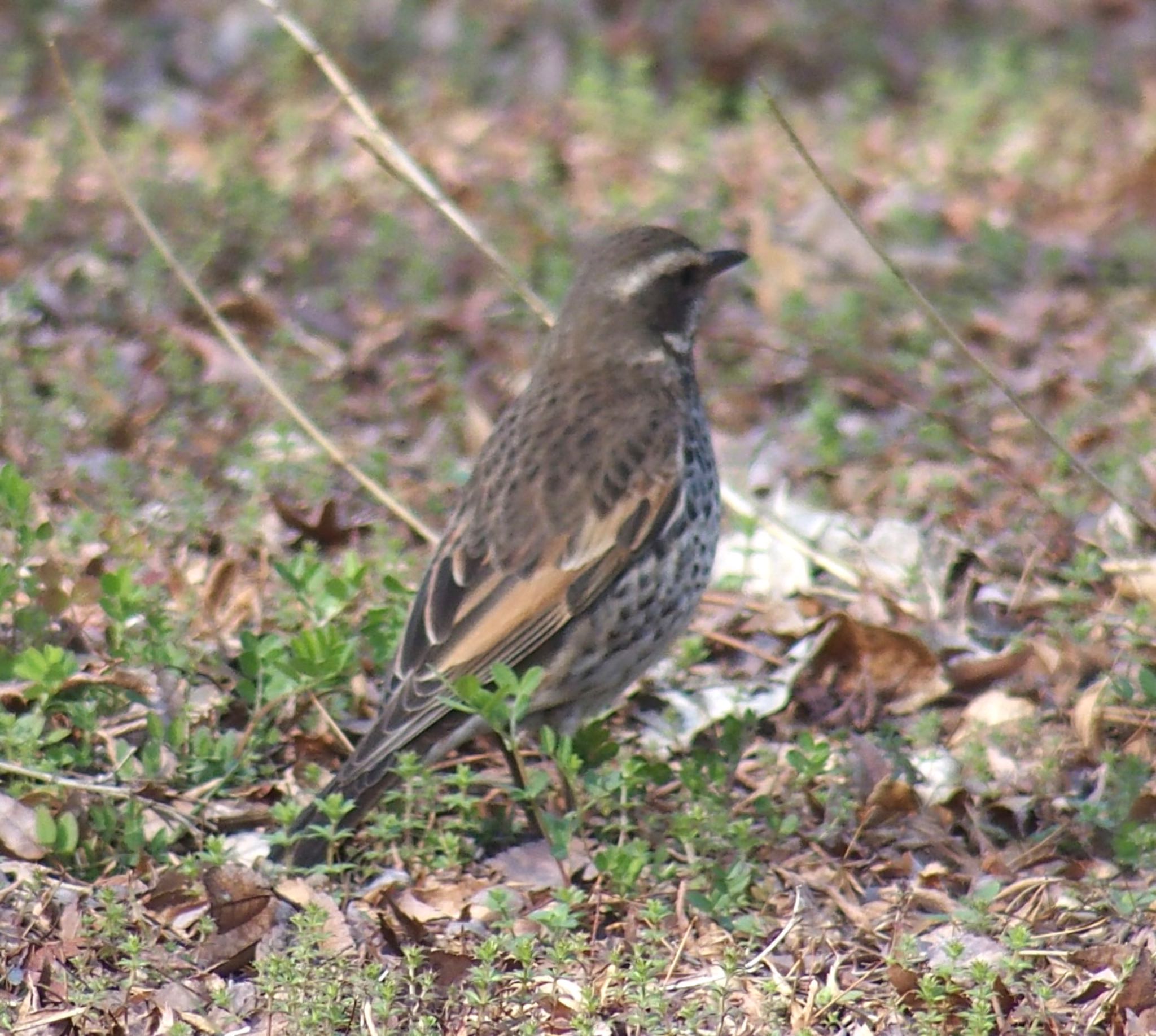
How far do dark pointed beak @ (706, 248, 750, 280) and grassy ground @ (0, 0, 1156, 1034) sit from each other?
463 mm

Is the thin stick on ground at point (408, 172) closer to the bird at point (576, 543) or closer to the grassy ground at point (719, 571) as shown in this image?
the bird at point (576, 543)

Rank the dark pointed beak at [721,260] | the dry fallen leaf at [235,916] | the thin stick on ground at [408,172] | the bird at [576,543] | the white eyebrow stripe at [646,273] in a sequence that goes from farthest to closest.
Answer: the thin stick on ground at [408,172], the dark pointed beak at [721,260], the white eyebrow stripe at [646,273], the bird at [576,543], the dry fallen leaf at [235,916]

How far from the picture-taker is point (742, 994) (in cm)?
509

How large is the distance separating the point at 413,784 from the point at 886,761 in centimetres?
158

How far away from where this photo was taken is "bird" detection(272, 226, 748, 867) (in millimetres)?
5824

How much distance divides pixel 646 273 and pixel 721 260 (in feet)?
1.04

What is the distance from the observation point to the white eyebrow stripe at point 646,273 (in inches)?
272

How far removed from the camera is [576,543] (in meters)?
6.21

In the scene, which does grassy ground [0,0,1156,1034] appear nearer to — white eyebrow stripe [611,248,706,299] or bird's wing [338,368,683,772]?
bird's wing [338,368,683,772]

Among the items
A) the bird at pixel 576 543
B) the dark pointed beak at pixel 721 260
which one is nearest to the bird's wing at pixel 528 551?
the bird at pixel 576 543

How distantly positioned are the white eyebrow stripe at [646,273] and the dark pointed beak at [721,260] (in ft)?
0.42

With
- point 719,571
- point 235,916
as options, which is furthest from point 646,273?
point 235,916

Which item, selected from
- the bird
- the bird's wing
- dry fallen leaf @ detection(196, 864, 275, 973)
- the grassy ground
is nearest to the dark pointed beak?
the bird

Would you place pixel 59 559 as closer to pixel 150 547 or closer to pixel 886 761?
pixel 150 547
